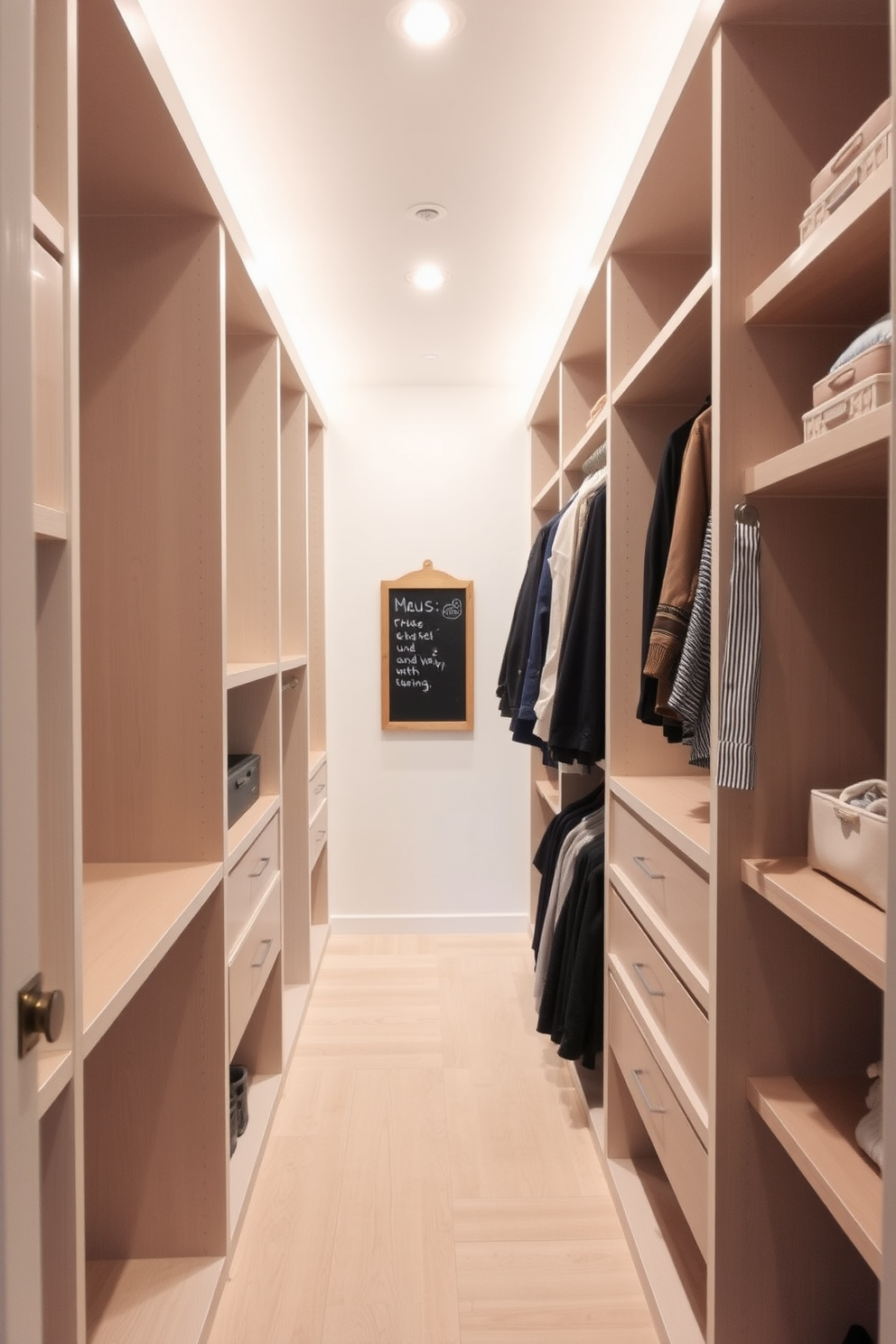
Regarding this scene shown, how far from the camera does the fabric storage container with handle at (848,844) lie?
1.01 meters

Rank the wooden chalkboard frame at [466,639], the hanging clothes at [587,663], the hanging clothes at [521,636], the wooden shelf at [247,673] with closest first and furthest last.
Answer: the wooden shelf at [247,673] < the hanging clothes at [587,663] < the hanging clothes at [521,636] < the wooden chalkboard frame at [466,639]

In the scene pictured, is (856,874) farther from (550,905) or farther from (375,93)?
(375,93)

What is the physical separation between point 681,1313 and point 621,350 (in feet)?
6.40

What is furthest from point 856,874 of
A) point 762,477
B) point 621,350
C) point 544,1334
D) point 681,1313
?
point 621,350

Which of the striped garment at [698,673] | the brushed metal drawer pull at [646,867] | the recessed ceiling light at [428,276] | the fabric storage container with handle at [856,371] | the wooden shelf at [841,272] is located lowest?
the brushed metal drawer pull at [646,867]

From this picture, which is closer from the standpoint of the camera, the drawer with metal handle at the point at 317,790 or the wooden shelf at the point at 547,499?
the drawer with metal handle at the point at 317,790

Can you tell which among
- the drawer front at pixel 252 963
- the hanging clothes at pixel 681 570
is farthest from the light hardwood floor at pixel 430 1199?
the hanging clothes at pixel 681 570

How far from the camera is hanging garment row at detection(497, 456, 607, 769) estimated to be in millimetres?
2092

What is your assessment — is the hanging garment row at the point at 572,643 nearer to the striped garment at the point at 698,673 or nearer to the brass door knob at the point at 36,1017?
the striped garment at the point at 698,673

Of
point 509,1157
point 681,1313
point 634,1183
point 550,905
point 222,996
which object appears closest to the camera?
point 681,1313

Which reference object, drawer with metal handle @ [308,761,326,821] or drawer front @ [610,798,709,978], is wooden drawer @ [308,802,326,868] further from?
drawer front @ [610,798,709,978]

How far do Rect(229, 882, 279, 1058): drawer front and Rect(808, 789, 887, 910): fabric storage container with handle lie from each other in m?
1.24

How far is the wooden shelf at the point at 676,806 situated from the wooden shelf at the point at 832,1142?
33cm

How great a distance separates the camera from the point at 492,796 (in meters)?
3.75
